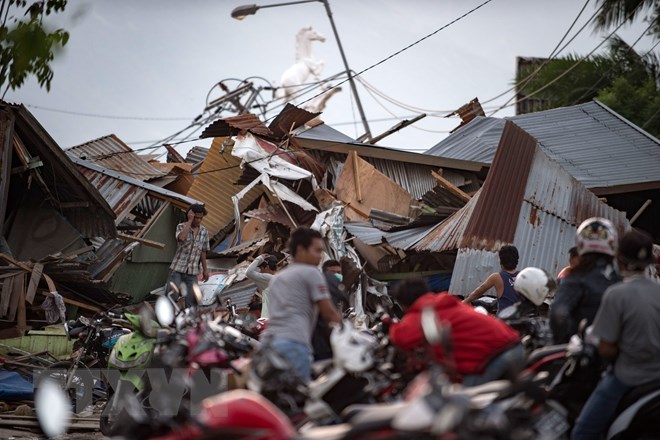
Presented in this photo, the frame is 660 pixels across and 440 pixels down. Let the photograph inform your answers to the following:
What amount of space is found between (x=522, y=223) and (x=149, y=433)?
38.2ft

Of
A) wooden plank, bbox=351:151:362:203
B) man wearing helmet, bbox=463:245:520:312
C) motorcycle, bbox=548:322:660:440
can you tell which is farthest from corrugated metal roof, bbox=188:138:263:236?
motorcycle, bbox=548:322:660:440

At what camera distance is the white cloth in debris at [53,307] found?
51.2 ft

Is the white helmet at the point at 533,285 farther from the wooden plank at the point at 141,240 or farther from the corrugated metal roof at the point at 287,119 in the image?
the corrugated metal roof at the point at 287,119

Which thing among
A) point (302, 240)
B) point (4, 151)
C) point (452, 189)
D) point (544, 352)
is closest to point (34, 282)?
point (4, 151)

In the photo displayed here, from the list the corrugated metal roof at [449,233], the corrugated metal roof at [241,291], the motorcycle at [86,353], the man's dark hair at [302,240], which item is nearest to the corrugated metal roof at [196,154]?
the corrugated metal roof at [241,291]

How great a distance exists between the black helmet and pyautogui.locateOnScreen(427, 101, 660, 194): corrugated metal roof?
43.5ft

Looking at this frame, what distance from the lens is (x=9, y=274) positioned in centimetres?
1536

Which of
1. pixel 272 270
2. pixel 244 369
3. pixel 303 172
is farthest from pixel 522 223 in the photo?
pixel 244 369

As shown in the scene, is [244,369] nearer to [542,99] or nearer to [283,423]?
[283,423]

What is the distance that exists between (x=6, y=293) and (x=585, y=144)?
12.7m

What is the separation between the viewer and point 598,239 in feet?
24.7

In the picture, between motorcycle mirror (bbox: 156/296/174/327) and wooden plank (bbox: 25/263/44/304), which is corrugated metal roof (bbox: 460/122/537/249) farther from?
motorcycle mirror (bbox: 156/296/174/327)

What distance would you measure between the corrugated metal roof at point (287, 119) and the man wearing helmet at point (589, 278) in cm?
1538

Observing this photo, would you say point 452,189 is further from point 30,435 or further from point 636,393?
point 636,393
